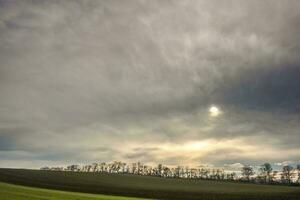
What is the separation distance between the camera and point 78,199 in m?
47.9

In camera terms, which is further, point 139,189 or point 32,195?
point 139,189

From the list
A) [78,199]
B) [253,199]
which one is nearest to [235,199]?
[253,199]

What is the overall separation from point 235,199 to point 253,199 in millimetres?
4348

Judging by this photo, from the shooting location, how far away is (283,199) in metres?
91.1

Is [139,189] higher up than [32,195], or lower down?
lower down

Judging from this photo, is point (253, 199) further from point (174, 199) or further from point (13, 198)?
point (13, 198)

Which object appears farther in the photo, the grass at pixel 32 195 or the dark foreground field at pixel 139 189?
the dark foreground field at pixel 139 189

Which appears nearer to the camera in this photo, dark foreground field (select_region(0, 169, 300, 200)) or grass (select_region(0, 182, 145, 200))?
grass (select_region(0, 182, 145, 200))

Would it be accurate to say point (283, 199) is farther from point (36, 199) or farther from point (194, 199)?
point (36, 199)

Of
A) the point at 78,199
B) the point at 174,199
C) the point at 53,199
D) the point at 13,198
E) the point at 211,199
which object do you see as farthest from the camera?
the point at 211,199

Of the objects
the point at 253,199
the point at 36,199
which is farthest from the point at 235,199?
the point at 36,199

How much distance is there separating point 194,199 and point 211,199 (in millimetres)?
5066

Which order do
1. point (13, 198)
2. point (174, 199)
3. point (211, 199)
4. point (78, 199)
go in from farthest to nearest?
point (211, 199) → point (174, 199) → point (78, 199) → point (13, 198)

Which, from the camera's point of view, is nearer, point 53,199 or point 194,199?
point 53,199
